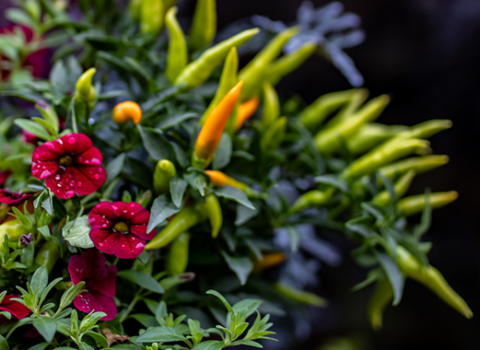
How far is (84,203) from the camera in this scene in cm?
44

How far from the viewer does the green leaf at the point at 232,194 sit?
1.44 feet

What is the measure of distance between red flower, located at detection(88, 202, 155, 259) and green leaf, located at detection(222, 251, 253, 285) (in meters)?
0.13

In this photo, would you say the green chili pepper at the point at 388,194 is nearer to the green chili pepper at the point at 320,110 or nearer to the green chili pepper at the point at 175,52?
the green chili pepper at the point at 320,110

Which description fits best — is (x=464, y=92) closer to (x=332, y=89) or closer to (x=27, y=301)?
(x=332, y=89)

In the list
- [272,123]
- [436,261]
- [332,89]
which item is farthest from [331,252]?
[332,89]

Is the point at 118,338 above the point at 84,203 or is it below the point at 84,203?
below

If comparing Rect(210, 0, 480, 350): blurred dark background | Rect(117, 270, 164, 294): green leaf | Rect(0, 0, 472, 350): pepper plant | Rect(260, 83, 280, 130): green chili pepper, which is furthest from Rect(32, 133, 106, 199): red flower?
Rect(210, 0, 480, 350): blurred dark background

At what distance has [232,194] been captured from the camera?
1.48 feet

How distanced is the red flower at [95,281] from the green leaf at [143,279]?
0.7 inches

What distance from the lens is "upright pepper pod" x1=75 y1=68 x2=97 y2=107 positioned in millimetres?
458

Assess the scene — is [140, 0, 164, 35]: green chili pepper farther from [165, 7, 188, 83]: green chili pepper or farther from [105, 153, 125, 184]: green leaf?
[105, 153, 125, 184]: green leaf

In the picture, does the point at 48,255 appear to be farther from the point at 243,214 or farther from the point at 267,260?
the point at 267,260

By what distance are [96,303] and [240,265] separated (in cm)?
19

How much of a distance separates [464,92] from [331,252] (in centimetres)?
63
